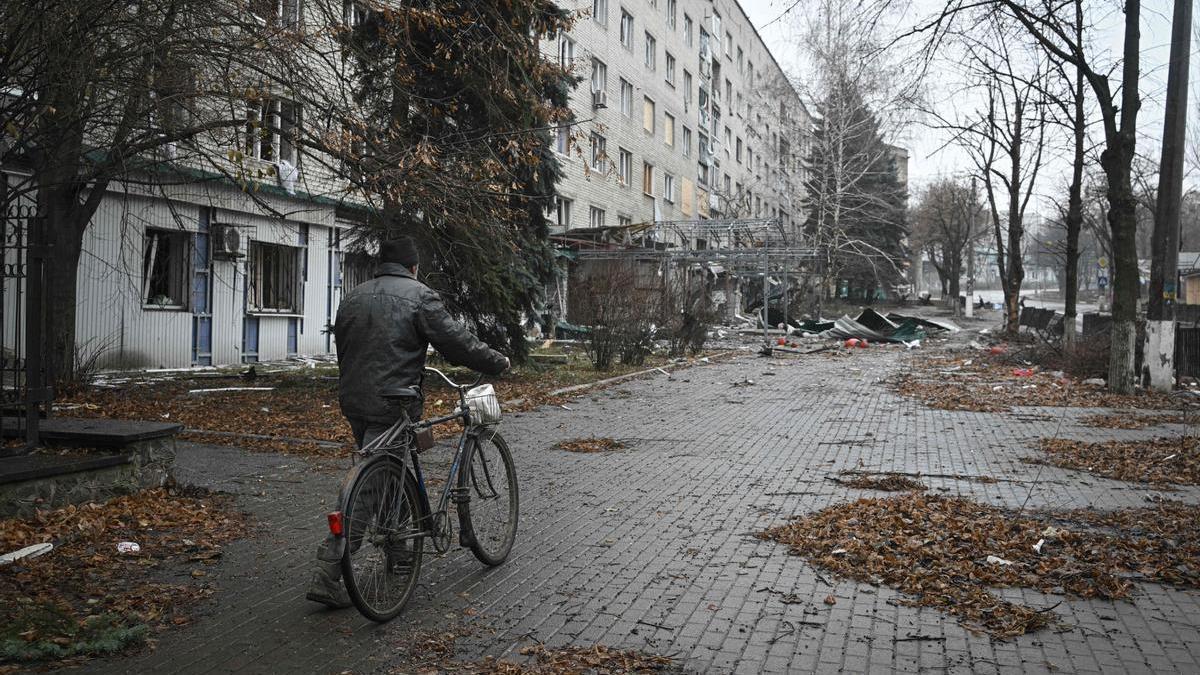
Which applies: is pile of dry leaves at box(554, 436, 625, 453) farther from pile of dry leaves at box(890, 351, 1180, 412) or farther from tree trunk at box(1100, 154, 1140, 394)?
tree trunk at box(1100, 154, 1140, 394)

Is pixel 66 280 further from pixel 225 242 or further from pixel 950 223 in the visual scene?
pixel 950 223

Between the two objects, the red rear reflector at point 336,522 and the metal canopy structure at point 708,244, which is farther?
the metal canopy structure at point 708,244

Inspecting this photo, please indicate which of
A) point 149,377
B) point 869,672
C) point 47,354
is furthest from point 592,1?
point 869,672

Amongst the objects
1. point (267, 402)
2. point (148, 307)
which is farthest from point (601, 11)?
point (267, 402)

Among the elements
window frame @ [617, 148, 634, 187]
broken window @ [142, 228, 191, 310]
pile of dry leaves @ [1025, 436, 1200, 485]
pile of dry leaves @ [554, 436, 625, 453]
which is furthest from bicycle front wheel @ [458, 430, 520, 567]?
window frame @ [617, 148, 634, 187]

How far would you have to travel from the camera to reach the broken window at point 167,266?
63.4 feet

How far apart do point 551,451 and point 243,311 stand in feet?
44.6

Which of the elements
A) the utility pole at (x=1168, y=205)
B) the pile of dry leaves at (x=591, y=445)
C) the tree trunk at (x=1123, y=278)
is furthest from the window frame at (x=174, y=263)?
the utility pole at (x=1168, y=205)

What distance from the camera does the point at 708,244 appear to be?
33.5 m

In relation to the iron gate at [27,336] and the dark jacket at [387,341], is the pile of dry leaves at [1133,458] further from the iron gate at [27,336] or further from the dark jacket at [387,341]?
the iron gate at [27,336]

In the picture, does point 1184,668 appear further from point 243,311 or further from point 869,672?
point 243,311

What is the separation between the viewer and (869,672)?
3.95 meters

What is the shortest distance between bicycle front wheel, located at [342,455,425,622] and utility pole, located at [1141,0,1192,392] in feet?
49.2

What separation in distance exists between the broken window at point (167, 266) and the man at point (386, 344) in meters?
16.1
